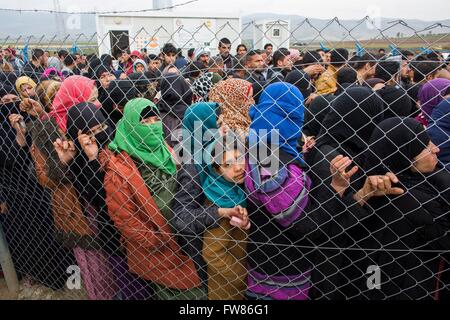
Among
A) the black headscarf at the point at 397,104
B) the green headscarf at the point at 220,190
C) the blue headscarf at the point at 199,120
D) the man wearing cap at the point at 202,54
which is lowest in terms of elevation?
the green headscarf at the point at 220,190

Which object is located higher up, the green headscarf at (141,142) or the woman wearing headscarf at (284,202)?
the green headscarf at (141,142)

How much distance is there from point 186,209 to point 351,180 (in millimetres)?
868

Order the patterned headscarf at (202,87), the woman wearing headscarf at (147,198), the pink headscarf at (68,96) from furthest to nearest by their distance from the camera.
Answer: the patterned headscarf at (202,87) < the pink headscarf at (68,96) < the woman wearing headscarf at (147,198)

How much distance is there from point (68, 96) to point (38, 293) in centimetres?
175

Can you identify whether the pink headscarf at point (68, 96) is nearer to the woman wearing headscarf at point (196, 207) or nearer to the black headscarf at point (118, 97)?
the black headscarf at point (118, 97)

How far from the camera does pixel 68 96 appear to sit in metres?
2.56

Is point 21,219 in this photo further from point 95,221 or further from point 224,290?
point 224,290

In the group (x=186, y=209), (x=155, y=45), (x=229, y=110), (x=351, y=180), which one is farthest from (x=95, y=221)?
(x=155, y=45)

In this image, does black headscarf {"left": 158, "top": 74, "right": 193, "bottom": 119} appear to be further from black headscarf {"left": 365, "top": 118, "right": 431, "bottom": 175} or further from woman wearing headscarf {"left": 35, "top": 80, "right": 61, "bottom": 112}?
black headscarf {"left": 365, "top": 118, "right": 431, "bottom": 175}

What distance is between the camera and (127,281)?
Result: 8.06 ft

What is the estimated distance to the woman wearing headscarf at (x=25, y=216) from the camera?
8.94 ft

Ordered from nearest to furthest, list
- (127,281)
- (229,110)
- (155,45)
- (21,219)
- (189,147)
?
(189,147)
(229,110)
(127,281)
(21,219)
(155,45)

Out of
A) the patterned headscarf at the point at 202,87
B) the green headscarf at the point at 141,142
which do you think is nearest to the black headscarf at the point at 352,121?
the green headscarf at the point at 141,142

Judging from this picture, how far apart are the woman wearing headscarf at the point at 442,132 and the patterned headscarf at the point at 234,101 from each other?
106 cm
